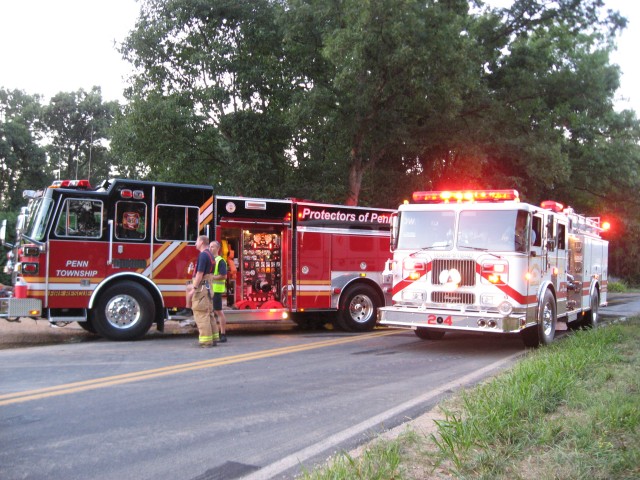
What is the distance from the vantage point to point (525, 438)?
4777 mm

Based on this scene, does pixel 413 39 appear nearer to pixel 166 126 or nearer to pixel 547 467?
pixel 166 126

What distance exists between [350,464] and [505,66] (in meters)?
18.6

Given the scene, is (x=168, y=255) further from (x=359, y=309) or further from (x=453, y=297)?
(x=453, y=297)

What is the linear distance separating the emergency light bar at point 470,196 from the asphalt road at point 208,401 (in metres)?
2.67

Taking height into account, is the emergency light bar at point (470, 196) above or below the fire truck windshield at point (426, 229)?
above

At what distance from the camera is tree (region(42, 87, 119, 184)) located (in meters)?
40.0

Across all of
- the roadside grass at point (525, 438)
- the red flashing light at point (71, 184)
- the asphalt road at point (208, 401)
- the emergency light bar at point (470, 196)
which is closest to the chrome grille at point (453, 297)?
the asphalt road at point (208, 401)

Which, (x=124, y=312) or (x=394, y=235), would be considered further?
(x=124, y=312)

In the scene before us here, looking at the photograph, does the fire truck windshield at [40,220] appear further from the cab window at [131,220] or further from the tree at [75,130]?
the tree at [75,130]

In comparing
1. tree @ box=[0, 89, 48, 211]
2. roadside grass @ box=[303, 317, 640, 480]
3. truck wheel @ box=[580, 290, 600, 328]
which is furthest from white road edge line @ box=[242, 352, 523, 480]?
tree @ box=[0, 89, 48, 211]

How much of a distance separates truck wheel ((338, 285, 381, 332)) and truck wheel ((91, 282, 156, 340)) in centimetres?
428

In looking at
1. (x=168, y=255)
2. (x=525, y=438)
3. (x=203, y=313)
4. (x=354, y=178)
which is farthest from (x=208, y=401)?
(x=354, y=178)

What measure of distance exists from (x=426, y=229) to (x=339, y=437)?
5874 millimetres

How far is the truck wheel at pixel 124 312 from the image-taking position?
36.3 feet
